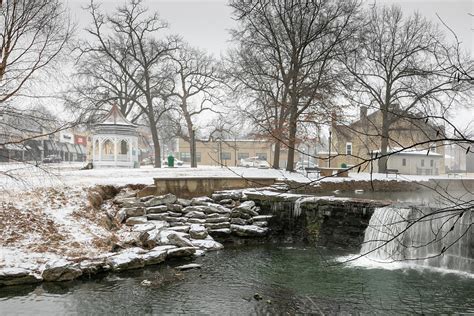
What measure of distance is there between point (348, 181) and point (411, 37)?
1234cm

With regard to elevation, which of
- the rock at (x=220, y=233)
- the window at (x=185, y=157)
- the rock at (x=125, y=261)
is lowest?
the rock at (x=125, y=261)

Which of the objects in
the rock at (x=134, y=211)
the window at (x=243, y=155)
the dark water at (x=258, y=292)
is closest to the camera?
the dark water at (x=258, y=292)

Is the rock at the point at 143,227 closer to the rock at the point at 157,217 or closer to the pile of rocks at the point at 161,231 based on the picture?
the pile of rocks at the point at 161,231

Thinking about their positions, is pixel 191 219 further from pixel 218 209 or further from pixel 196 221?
pixel 218 209

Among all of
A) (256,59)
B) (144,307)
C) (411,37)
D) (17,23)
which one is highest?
(411,37)

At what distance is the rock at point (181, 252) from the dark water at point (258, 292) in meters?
0.90

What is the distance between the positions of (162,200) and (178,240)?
11.3 feet

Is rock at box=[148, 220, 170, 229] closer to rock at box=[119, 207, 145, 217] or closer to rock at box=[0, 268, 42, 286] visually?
rock at box=[119, 207, 145, 217]

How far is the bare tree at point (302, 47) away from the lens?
2084cm

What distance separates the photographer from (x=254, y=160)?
50.6 meters

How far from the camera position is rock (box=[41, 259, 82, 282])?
9172 mm

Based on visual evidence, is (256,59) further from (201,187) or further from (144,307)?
(144,307)

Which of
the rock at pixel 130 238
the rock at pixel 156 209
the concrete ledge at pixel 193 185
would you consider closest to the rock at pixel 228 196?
the concrete ledge at pixel 193 185

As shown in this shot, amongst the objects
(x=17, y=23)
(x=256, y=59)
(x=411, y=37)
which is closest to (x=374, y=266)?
(x=17, y=23)
